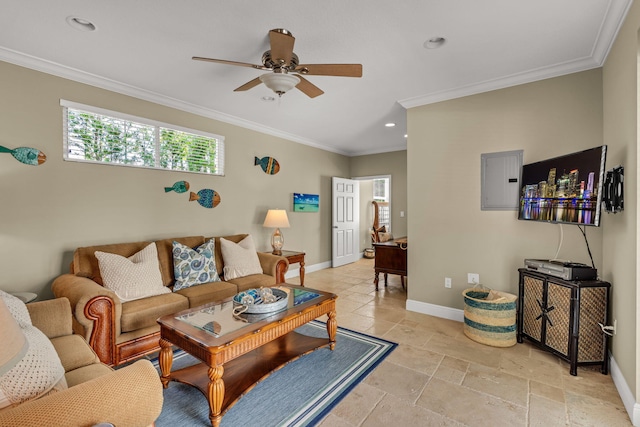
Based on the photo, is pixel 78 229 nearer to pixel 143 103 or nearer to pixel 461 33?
pixel 143 103

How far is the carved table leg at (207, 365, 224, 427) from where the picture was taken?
5.60 feet

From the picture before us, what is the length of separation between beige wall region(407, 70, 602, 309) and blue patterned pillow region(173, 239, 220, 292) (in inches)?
95.0

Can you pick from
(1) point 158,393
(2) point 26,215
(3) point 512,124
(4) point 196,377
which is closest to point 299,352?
(4) point 196,377

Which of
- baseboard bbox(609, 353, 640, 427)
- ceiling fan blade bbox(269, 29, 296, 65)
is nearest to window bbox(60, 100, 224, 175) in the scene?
ceiling fan blade bbox(269, 29, 296, 65)

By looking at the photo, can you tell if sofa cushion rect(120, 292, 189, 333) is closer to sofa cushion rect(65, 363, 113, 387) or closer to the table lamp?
sofa cushion rect(65, 363, 113, 387)

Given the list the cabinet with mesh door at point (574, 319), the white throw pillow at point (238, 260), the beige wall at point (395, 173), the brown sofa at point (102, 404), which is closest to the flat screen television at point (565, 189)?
the cabinet with mesh door at point (574, 319)

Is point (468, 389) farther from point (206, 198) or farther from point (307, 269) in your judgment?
point (307, 269)

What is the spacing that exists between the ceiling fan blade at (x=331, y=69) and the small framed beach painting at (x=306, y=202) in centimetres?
342

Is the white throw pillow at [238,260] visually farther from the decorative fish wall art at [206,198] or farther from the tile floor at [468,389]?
the tile floor at [468,389]

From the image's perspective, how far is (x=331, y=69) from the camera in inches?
85.7

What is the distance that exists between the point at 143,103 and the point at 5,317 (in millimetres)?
3347

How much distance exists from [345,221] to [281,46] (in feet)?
16.2

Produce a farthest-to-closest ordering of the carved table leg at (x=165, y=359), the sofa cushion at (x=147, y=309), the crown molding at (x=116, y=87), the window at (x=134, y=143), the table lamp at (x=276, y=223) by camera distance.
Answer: the table lamp at (x=276, y=223) < the window at (x=134, y=143) < the crown molding at (x=116, y=87) < the sofa cushion at (x=147, y=309) < the carved table leg at (x=165, y=359)

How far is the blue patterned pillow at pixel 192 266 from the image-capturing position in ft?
10.2
